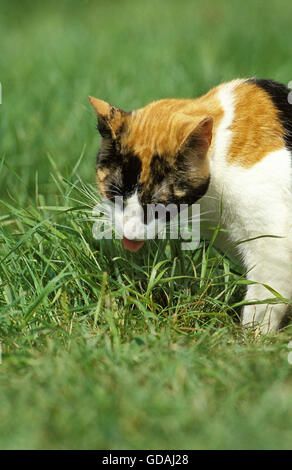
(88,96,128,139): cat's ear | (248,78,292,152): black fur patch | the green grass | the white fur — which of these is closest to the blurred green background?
the green grass

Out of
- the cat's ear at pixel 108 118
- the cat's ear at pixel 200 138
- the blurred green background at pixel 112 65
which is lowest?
the cat's ear at pixel 200 138

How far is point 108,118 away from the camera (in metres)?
1.83

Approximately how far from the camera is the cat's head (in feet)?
5.65

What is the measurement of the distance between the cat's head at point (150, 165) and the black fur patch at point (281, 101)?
319mm

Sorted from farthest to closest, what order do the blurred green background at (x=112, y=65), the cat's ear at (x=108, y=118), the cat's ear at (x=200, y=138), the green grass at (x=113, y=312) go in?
the blurred green background at (x=112, y=65)
the cat's ear at (x=108, y=118)
the cat's ear at (x=200, y=138)
the green grass at (x=113, y=312)

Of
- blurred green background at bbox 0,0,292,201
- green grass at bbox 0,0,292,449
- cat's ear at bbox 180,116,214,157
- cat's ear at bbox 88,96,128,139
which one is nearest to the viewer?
green grass at bbox 0,0,292,449

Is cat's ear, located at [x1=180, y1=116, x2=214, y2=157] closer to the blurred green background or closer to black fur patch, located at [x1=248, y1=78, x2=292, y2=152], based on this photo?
black fur patch, located at [x1=248, y1=78, x2=292, y2=152]

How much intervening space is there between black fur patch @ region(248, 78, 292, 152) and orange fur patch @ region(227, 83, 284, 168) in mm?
20

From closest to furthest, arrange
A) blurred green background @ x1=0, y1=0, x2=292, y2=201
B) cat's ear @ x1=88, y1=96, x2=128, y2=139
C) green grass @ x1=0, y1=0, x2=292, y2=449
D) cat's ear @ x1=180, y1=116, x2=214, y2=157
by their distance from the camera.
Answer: green grass @ x1=0, y1=0, x2=292, y2=449 < cat's ear @ x1=180, y1=116, x2=214, y2=157 < cat's ear @ x1=88, y1=96, x2=128, y2=139 < blurred green background @ x1=0, y1=0, x2=292, y2=201

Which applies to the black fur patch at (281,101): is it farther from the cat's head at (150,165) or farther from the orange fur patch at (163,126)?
the cat's head at (150,165)

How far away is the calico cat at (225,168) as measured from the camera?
1.74 m

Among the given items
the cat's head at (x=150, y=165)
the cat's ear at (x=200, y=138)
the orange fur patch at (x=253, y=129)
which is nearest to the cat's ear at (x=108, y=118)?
the cat's head at (x=150, y=165)
